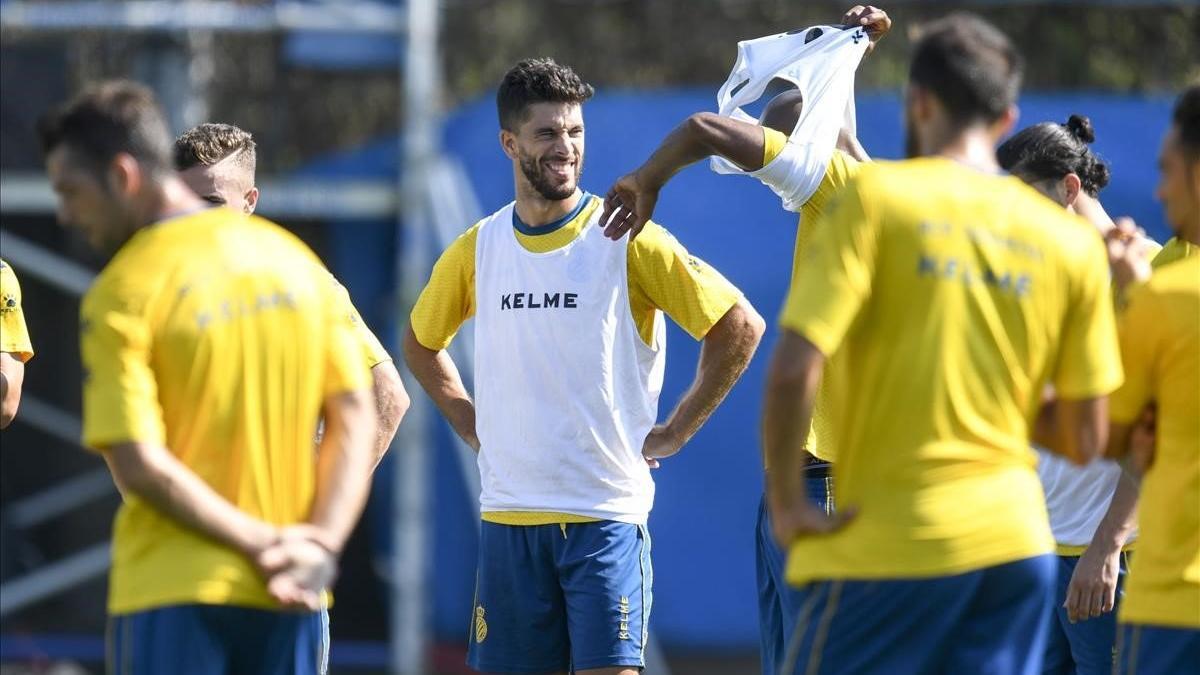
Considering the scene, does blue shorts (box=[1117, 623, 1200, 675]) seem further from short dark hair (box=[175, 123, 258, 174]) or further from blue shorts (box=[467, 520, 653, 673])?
short dark hair (box=[175, 123, 258, 174])

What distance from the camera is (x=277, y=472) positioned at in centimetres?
351

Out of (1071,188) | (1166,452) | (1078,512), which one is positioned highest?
(1071,188)

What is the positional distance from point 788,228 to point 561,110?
3.26 m

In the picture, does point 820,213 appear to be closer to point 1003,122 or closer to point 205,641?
point 1003,122

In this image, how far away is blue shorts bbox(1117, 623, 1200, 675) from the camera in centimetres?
354

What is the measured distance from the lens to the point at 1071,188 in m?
4.91

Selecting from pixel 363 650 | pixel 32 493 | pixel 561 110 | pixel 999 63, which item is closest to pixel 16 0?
pixel 32 493

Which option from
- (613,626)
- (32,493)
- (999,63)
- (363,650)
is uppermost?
(999,63)

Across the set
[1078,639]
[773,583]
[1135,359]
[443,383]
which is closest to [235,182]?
[443,383]

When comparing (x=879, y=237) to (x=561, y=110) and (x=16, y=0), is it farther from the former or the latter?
(x=16, y=0)

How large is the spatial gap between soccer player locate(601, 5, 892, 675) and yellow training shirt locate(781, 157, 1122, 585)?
1.77 feet

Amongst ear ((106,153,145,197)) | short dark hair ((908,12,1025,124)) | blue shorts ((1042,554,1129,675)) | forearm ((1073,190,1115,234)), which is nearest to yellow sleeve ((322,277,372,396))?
ear ((106,153,145,197))

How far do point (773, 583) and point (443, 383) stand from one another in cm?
127

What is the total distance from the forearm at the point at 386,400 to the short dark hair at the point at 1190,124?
2342mm
